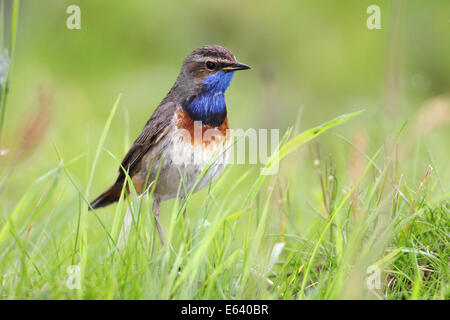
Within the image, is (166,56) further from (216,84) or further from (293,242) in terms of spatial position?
(293,242)

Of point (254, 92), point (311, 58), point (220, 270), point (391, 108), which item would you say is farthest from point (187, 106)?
point (311, 58)

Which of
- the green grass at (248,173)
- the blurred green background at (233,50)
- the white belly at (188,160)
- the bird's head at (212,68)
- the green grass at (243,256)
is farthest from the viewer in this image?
the blurred green background at (233,50)

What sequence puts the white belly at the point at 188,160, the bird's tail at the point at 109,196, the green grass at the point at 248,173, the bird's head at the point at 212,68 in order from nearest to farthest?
the green grass at the point at 248,173
the white belly at the point at 188,160
the bird's head at the point at 212,68
the bird's tail at the point at 109,196

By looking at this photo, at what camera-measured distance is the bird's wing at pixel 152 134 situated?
15.7ft

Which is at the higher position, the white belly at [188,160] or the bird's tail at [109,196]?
the white belly at [188,160]

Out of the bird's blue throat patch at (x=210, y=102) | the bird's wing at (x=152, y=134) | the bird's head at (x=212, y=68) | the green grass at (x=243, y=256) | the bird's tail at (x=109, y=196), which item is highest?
the bird's head at (x=212, y=68)

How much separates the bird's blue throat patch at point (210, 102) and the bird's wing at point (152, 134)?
0.14 meters

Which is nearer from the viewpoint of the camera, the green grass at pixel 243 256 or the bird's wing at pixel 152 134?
the green grass at pixel 243 256

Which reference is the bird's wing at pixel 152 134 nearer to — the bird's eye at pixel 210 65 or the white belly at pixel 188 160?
the white belly at pixel 188 160

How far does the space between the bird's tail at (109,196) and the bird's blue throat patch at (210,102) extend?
869mm

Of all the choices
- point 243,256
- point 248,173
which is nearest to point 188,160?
point 248,173

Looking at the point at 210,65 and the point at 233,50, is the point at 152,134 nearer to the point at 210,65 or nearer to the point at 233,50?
the point at 210,65

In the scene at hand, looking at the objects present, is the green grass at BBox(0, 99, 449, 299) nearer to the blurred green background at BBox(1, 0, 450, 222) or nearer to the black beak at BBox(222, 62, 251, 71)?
the black beak at BBox(222, 62, 251, 71)

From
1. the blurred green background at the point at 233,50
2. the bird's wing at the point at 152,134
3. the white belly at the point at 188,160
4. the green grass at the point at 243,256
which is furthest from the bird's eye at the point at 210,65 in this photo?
the blurred green background at the point at 233,50
